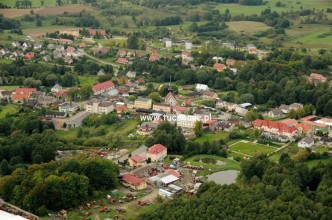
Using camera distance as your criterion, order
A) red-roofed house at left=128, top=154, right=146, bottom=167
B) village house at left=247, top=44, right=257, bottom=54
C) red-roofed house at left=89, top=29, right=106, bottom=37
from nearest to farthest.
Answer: red-roofed house at left=128, top=154, right=146, bottom=167, village house at left=247, top=44, right=257, bottom=54, red-roofed house at left=89, top=29, right=106, bottom=37

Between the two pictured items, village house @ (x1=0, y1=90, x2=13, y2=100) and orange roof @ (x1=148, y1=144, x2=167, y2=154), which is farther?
village house @ (x1=0, y1=90, x2=13, y2=100)

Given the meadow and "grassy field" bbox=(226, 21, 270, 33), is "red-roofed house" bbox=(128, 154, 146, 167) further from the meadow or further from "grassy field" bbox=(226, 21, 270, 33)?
"grassy field" bbox=(226, 21, 270, 33)

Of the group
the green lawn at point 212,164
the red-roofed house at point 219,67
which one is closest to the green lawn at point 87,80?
the red-roofed house at point 219,67

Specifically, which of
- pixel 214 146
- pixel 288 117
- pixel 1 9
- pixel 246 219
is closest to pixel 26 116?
pixel 214 146

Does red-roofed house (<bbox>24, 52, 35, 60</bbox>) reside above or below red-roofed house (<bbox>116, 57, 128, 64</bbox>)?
above

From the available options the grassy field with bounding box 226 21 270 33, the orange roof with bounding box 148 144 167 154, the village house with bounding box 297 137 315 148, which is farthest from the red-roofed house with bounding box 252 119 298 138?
the grassy field with bounding box 226 21 270 33

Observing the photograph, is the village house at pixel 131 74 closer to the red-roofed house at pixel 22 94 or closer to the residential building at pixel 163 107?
the residential building at pixel 163 107

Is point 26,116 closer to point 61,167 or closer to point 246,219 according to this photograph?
point 61,167

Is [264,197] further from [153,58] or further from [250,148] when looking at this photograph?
[153,58]
